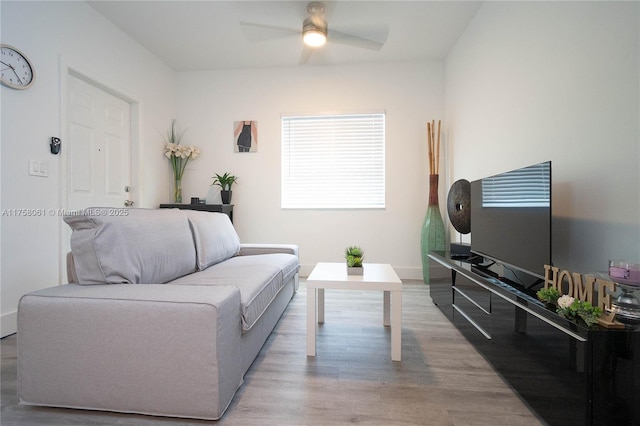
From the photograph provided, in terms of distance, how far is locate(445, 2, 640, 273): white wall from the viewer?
125cm

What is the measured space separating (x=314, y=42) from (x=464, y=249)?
7.36ft

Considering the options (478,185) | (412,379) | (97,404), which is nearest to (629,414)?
(412,379)

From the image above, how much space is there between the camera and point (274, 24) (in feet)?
9.19

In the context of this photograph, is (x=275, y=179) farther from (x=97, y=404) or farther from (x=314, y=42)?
(x=97, y=404)

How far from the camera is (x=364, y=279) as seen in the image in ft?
5.76

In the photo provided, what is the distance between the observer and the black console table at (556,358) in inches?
35.9

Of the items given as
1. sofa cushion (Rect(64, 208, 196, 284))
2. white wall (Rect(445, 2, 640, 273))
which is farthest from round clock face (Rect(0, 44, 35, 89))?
white wall (Rect(445, 2, 640, 273))

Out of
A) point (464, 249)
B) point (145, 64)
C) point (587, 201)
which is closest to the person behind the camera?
point (587, 201)

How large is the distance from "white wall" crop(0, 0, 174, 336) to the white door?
0.19 meters

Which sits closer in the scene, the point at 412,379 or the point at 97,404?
the point at 97,404

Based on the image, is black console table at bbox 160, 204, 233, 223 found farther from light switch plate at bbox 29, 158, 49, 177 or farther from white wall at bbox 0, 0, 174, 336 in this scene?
light switch plate at bbox 29, 158, 49, 177

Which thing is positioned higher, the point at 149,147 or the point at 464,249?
the point at 149,147

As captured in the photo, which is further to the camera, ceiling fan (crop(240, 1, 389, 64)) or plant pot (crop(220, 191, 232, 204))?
plant pot (crop(220, 191, 232, 204))

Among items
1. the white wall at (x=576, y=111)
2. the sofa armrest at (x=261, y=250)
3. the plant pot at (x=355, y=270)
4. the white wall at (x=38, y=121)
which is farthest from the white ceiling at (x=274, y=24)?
the plant pot at (x=355, y=270)
